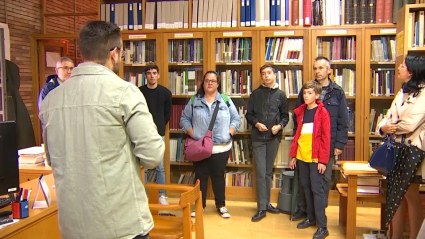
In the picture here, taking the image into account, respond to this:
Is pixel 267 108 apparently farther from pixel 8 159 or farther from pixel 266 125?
pixel 8 159

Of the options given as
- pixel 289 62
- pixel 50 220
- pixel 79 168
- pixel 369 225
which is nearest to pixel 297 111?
pixel 289 62

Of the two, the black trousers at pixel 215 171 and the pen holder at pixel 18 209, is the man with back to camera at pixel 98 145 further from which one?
the black trousers at pixel 215 171

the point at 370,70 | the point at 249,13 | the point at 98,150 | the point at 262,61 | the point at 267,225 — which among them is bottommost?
the point at 267,225

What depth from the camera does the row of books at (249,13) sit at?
4387mm

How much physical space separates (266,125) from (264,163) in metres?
0.41

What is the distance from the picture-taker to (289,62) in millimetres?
4547

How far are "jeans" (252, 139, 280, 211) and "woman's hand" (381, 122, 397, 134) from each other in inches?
50.4

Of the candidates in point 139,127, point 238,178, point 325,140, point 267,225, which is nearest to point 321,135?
point 325,140

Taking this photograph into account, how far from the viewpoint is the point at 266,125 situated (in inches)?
165

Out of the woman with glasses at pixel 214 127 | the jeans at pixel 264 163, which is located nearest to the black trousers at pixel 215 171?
the woman with glasses at pixel 214 127

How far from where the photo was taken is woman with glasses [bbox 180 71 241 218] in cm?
412

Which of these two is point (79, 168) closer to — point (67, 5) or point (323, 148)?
point (323, 148)

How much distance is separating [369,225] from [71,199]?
3250 millimetres

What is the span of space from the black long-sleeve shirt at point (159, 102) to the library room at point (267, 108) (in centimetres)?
2
